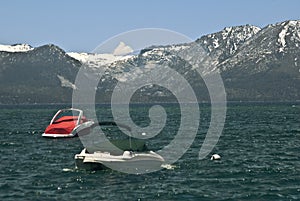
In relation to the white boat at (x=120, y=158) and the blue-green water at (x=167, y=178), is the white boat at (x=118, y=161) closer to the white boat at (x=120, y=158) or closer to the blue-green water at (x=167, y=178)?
the white boat at (x=120, y=158)

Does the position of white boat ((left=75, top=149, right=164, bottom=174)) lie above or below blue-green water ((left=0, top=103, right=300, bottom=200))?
above

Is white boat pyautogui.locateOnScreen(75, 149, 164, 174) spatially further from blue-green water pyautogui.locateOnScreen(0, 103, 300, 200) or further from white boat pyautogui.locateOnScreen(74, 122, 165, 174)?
blue-green water pyautogui.locateOnScreen(0, 103, 300, 200)

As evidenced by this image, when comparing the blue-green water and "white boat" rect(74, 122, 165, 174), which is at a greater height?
"white boat" rect(74, 122, 165, 174)

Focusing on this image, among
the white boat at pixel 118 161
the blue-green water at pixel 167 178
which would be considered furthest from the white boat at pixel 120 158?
the blue-green water at pixel 167 178

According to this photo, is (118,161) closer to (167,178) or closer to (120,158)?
(120,158)

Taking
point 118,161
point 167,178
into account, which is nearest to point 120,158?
point 118,161

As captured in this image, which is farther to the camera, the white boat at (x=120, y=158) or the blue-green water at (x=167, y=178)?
the white boat at (x=120, y=158)

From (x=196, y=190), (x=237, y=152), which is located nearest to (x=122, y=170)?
(x=196, y=190)

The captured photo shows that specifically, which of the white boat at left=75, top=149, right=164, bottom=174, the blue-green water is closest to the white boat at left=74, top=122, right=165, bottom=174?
the white boat at left=75, top=149, right=164, bottom=174

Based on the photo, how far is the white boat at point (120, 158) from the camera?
42156mm

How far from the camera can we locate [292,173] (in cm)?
4266

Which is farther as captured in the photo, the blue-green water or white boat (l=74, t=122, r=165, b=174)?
white boat (l=74, t=122, r=165, b=174)

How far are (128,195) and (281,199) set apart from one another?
10998mm

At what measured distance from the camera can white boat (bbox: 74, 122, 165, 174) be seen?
42.2 meters
